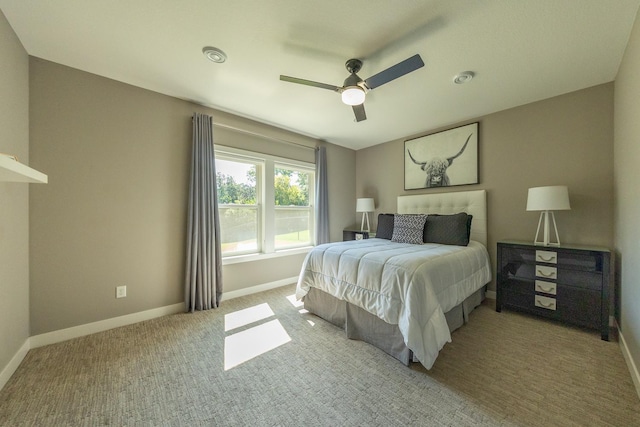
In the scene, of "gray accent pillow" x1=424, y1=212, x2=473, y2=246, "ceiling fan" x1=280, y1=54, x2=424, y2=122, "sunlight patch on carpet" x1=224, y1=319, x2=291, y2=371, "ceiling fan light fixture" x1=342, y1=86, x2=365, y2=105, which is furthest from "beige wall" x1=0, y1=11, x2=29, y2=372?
"gray accent pillow" x1=424, y1=212, x2=473, y2=246

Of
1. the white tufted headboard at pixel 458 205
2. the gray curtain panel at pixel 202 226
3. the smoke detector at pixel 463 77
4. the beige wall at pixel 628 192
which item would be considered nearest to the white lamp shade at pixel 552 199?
the beige wall at pixel 628 192

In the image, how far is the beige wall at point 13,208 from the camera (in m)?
1.66

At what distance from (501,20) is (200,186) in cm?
320

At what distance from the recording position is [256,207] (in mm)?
3652

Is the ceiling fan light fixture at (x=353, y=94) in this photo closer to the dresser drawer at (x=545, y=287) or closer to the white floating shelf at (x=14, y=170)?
the white floating shelf at (x=14, y=170)

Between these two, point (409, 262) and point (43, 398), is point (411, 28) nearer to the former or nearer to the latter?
point (409, 262)

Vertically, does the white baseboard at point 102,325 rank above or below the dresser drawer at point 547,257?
below

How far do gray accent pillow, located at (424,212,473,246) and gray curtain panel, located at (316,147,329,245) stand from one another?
1.77 m

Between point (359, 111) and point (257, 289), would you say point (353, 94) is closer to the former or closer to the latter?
point (359, 111)

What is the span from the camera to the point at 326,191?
4.36m

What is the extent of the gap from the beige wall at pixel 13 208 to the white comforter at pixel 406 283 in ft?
7.55

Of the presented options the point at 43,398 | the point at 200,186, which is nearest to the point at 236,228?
the point at 200,186

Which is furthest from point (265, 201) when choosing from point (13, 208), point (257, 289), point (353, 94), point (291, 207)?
point (13, 208)

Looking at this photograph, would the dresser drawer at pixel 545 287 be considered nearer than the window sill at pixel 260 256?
Yes
